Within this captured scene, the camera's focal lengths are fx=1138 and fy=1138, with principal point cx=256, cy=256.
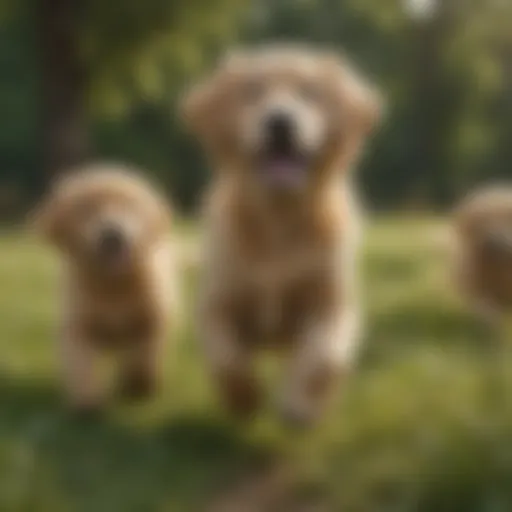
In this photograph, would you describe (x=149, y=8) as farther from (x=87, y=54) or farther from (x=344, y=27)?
(x=344, y=27)

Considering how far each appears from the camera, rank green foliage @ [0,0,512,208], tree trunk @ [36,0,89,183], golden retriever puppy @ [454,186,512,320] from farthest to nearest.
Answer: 1. green foliage @ [0,0,512,208]
2. tree trunk @ [36,0,89,183]
3. golden retriever puppy @ [454,186,512,320]

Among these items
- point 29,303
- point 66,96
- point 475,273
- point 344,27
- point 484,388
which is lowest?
point 484,388

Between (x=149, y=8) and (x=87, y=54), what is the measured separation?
1.86 ft

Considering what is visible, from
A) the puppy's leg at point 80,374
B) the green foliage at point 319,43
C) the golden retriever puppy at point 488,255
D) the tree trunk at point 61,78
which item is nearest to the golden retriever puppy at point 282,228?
the puppy's leg at point 80,374

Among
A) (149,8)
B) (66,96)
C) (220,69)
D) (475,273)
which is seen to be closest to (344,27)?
(149,8)

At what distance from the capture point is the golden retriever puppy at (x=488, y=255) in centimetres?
326

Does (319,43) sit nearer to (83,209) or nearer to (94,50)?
(94,50)

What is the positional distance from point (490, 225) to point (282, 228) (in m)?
1.11

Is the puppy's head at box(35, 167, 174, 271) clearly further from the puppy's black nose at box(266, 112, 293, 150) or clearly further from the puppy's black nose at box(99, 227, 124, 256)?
the puppy's black nose at box(266, 112, 293, 150)

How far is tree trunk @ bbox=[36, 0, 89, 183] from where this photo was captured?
25.2 ft

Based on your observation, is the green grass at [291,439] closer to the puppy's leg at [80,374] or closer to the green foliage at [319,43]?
the puppy's leg at [80,374]

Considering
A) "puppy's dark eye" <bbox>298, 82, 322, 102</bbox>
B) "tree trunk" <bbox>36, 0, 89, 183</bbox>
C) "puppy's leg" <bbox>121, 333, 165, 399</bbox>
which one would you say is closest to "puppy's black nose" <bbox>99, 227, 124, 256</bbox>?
"puppy's leg" <bbox>121, 333, 165, 399</bbox>

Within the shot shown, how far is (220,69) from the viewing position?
2.54 m

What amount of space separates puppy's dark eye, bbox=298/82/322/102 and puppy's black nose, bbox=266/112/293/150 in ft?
0.43
